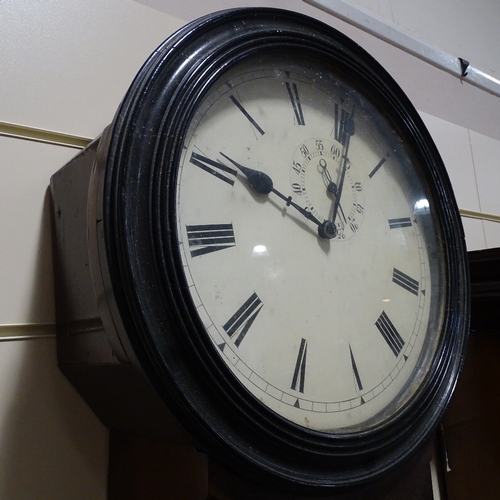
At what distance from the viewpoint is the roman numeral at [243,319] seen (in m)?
0.59

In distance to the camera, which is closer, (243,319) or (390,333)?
(243,319)

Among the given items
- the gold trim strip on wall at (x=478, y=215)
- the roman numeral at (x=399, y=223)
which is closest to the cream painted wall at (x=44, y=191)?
the roman numeral at (x=399, y=223)

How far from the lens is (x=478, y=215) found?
145 centimetres

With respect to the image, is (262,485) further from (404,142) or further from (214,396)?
(404,142)

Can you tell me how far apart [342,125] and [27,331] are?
0.52 m

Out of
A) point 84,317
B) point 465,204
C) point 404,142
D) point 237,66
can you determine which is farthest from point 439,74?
point 84,317

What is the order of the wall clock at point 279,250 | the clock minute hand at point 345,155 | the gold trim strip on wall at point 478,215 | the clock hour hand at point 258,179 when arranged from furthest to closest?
the gold trim strip on wall at point 478,215, the clock minute hand at point 345,155, the clock hour hand at point 258,179, the wall clock at point 279,250

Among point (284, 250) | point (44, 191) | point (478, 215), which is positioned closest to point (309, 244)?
point (284, 250)

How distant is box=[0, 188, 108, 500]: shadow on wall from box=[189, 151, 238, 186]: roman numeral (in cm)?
24

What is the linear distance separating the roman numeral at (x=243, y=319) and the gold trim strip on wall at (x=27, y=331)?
268 mm

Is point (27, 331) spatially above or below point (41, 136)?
below

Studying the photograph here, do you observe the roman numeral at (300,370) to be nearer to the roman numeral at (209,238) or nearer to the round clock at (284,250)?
the round clock at (284,250)

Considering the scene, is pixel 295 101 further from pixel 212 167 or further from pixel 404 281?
pixel 404 281

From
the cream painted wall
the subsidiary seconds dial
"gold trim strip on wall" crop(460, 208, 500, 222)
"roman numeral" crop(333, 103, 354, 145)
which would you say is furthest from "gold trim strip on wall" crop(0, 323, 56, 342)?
"gold trim strip on wall" crop(460, 208, 500, 222)
